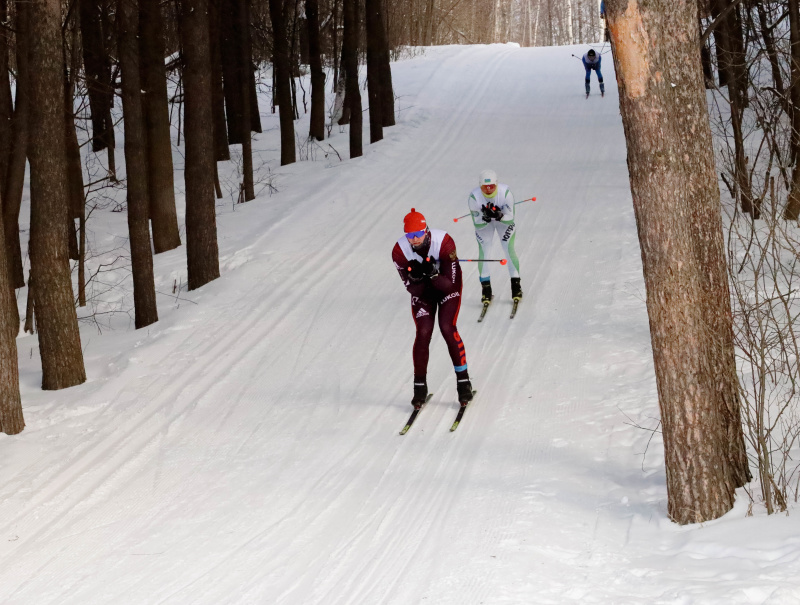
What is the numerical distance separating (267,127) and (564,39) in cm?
5337

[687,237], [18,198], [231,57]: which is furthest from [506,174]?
[687,237]

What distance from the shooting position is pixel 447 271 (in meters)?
8.84

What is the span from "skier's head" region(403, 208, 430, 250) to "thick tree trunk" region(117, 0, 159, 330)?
4.64 metres

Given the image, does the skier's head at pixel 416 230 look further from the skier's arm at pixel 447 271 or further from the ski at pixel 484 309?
the ski at pixel 484 309

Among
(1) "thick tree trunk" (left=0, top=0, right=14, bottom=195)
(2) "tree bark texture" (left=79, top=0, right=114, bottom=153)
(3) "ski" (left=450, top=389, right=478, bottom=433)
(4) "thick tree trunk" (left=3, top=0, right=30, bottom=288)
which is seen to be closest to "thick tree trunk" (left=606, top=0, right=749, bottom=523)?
(3) "ski" (left=450, top=389, right=478, bottom=433)

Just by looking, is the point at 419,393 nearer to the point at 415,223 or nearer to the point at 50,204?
the point at 415,223

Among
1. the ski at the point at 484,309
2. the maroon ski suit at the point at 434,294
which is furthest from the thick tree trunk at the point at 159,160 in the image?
the maroon ski suit at the point at 434,294

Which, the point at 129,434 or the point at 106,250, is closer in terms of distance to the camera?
the point at 129,434

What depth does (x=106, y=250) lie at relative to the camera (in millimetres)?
16062

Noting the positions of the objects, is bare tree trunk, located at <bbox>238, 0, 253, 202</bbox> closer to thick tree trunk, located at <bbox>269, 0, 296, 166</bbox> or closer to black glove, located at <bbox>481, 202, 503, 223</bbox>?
thick tree trunk, located at <bbox>269, 0, 296, 166</bbox>

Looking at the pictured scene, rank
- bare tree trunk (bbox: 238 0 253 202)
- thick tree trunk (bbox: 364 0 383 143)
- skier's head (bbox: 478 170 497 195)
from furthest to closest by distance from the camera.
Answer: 1. thick tree trunk (bbox: 364 0 383 143)
2. bare tree trunk (bbox: 238 0 253 202)
3. skier's head (bbox: 478 170 497 195)

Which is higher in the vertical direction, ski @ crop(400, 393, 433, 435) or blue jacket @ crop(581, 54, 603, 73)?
blue jacket @ crop(581, 54, 603, 73)

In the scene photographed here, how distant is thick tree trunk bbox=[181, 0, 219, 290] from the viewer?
42.8ft

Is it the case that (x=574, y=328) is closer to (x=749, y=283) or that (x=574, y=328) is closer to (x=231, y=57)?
(x=749, y=283)
